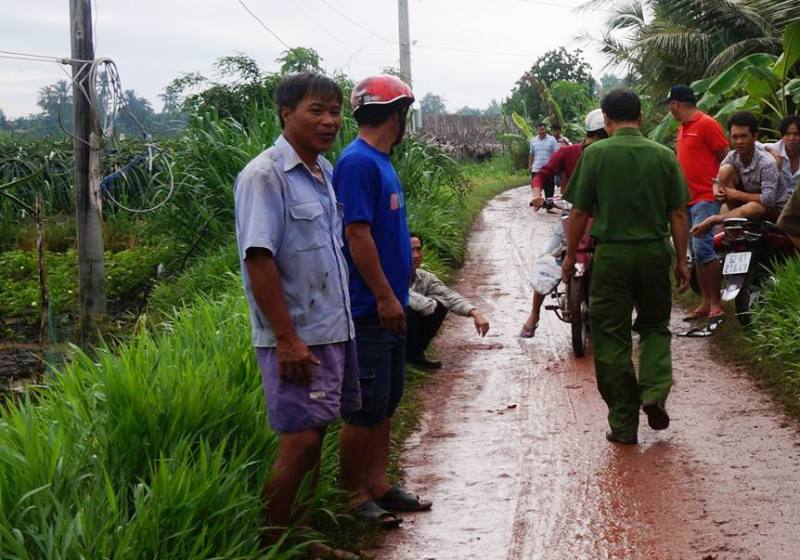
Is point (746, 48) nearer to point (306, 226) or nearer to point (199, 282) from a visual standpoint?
point (199, 282)

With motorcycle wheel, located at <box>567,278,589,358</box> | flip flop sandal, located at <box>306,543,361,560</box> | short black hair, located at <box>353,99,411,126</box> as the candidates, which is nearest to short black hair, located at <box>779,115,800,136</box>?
motorcycle wheel, located at <box>567,278,589,358</box>

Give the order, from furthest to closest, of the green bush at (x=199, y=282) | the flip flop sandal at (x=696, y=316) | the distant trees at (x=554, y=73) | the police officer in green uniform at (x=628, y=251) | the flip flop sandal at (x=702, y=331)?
the distant trees at (x=554, y=73) < the green bush at (x=199, y=282) < the flip flop sandal at (x=696, y=316) < the flip flop sandal at (x=702, y=331) < the police officer in green uniform at (x=628, y=251)

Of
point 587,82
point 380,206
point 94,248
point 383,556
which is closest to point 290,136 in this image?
point 380,206

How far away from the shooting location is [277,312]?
409cm

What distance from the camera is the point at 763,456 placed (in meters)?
5.96

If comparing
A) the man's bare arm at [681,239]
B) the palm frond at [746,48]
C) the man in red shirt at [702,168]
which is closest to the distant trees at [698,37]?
the palm frond at [746,48]

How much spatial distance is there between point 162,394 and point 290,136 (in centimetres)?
130

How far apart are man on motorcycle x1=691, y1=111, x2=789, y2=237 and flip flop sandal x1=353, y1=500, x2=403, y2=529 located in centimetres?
489

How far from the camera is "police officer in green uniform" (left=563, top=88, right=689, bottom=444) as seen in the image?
20.5ft

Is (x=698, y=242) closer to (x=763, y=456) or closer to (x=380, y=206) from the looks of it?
(x=763, y=456)

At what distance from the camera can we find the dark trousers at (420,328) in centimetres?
837

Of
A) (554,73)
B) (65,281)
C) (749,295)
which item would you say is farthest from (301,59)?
(554,73)

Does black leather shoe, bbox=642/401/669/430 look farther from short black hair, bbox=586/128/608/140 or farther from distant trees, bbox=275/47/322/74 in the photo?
distant trees, bbox=275/47/322/74

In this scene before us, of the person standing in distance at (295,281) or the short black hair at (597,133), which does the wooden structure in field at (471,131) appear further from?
the person standing in distance at (295,281)
